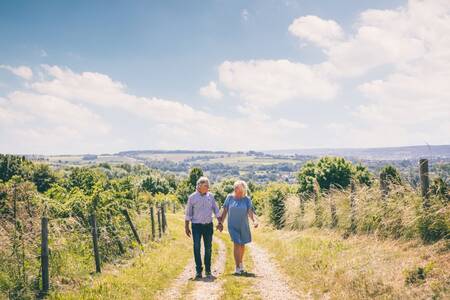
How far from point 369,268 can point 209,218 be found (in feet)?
13.7

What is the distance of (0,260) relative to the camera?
8500 millimetres

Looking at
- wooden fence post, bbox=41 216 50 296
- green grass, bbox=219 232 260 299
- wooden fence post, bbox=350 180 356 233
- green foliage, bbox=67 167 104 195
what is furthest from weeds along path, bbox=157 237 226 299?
green foliage, bbox=67 167 104 195

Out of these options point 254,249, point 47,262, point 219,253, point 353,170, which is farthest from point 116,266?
point 353,170

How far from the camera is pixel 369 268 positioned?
8.59m

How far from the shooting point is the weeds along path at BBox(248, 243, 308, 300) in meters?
8.50

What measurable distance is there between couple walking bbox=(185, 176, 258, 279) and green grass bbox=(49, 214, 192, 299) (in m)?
1.23

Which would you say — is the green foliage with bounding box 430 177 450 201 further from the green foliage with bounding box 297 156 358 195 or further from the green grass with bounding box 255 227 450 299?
the green foliage with bounding box 297 156 358 195

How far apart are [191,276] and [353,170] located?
91.6 ft

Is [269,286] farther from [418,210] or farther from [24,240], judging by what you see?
[24,240]

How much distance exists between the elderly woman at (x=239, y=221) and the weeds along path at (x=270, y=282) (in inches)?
30.6

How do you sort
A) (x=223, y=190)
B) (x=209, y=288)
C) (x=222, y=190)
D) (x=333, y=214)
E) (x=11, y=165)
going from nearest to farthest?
(x=209, y=288) → (x=333, y=214) → (x=11, y=165) → (x=222, y=190) → (x=223, y=190)

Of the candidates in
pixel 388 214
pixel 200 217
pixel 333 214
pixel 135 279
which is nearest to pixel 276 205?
pixel 333 214

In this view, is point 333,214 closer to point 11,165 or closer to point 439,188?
point 439,188

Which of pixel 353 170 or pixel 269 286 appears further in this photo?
pixel 353 170
